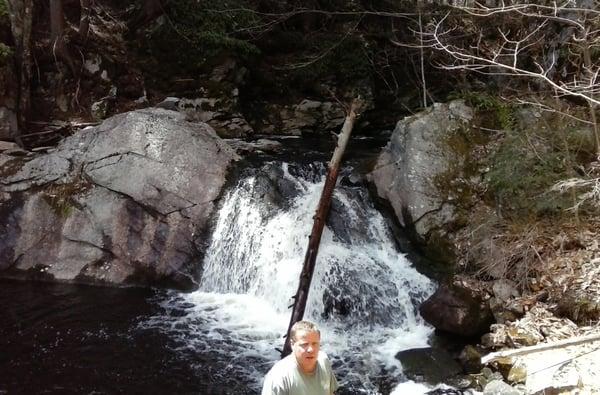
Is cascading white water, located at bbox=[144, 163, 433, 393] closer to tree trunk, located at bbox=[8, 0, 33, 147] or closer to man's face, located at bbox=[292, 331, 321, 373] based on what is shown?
man's face, located at bbox=[292, 331, 321, 373]

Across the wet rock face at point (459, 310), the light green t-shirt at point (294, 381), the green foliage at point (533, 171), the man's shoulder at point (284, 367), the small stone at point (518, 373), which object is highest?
the green foliage at point (533, 171)

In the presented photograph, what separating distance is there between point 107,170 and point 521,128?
848 centimetres

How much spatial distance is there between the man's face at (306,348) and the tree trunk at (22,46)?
402 inches

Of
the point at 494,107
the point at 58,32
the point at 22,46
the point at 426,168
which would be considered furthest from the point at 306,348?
the point at 58,32

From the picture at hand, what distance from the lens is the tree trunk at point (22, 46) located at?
35.7 feet

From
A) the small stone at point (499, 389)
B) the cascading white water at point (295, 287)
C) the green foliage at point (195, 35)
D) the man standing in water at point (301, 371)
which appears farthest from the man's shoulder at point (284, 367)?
the green foliage at point (195, 35)

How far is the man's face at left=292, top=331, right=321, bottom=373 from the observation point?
3062 mm

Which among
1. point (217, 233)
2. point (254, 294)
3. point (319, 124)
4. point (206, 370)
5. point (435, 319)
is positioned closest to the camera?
point (206, 370)

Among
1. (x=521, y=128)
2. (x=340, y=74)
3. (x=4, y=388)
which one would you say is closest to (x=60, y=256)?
(x=4, y=388)

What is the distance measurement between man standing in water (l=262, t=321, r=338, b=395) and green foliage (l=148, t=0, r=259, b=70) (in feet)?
42.5

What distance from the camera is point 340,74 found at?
17.1 m

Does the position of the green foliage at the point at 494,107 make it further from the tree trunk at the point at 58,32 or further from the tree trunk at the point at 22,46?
the tree trunk at the point at 22,46

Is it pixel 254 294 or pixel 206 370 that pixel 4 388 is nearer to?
pixel 206 370

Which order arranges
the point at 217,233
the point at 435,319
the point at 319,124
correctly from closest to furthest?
the point at 435,319
the point at 217,233
the point at 319,124
